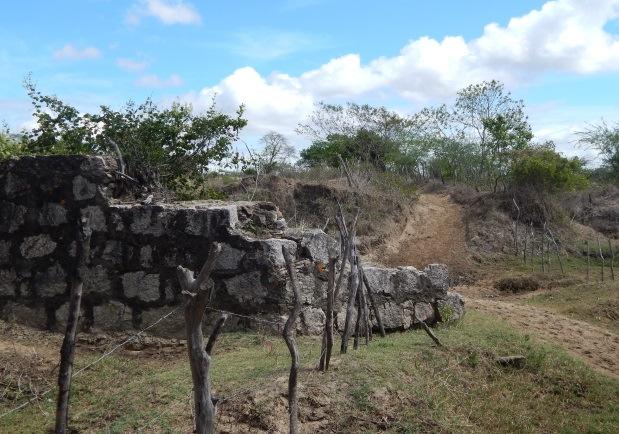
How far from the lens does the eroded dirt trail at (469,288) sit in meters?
8.90

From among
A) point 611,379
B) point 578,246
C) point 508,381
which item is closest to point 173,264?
point 508,381

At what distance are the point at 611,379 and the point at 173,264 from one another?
4897 mm

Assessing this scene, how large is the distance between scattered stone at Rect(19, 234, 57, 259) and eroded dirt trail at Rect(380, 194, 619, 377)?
6.24 metres

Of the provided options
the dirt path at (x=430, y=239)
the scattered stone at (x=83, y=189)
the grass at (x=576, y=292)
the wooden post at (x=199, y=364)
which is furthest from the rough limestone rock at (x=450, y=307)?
the dirt path at (x=430, y=239)

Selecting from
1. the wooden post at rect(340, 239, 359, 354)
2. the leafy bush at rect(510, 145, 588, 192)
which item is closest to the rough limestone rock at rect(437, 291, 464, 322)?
the wooden post at rect(340, 239, 359, 354)

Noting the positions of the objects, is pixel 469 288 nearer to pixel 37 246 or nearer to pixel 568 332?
pixel 568 332

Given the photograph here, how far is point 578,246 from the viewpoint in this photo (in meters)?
21.3

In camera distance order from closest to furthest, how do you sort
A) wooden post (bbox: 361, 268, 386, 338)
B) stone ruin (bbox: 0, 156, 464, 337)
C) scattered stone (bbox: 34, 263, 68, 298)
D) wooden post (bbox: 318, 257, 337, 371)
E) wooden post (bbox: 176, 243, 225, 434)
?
wooden post (bbox: 176, 243, 225, 434)
wooden post (bbox: 318, 257, 337, 371)
stone ruin (bbox: 0, 156, 464, 337)
scattered stone (bbox: 34, 263, 68, 298)
wooden post (bbox: 361, 268, 386, 338)

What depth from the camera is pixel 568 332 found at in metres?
9.65

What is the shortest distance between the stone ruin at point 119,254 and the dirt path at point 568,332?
139 inches

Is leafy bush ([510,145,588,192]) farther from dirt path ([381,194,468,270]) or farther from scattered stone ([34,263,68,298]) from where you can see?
scattered stone ([34,263,68,298])

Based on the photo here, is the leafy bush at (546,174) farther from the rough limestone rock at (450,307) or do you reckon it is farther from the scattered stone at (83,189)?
the scattered stone at (83,189)

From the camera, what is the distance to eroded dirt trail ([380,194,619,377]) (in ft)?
29.2

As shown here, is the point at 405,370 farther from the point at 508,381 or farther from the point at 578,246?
the point at 578,246
